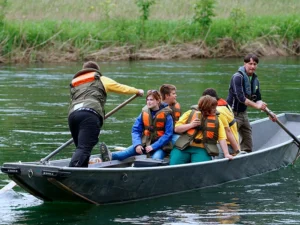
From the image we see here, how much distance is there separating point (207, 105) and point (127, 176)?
120cm

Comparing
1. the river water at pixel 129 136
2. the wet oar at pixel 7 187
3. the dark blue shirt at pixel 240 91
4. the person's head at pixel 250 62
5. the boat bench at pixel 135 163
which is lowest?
the river water at pixel 129 136

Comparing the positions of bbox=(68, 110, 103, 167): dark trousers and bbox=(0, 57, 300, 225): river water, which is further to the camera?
bbox=(68, 110, 103, 167): dark trousers

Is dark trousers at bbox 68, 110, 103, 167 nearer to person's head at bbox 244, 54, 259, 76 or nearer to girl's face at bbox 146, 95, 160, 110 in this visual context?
girl's face at bbox 146, 95, 160, 110

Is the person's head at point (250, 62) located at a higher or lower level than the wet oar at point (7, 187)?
higher

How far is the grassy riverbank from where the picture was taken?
76.7ft

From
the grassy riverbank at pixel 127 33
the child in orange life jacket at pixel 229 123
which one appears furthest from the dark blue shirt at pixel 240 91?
the grassy riverbank at pixel 127 33

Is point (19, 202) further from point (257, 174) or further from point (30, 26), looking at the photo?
point (30, 26)

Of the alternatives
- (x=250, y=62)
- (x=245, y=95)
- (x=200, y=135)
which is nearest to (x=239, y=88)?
(x=245, y=95)

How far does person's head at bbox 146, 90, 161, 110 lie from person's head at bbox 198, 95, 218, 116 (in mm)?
493

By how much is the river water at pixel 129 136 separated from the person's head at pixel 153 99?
1.00 metres

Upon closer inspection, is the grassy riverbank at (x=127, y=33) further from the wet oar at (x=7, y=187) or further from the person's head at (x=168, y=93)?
the wet oar at (x=7, y=187)

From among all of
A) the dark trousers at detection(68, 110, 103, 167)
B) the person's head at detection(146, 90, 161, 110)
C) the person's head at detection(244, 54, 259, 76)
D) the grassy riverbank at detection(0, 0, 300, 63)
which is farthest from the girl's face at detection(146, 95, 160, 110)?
the grassy riverbank at detection(0, 0, 300, 63)

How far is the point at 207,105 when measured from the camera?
850 centimetres

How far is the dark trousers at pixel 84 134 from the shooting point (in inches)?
312
